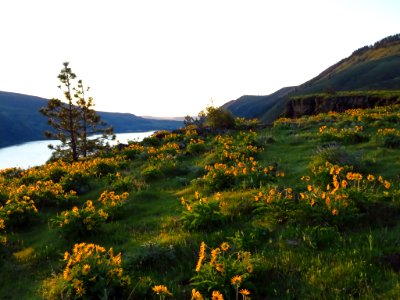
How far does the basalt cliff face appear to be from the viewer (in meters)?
38.1

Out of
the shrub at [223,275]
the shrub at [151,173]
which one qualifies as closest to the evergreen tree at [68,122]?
the shrub at [151,173]

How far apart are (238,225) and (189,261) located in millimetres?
1594

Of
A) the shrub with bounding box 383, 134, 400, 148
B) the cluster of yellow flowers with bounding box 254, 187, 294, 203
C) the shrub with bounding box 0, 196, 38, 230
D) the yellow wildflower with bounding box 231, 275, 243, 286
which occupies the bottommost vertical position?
the shrub with bounding box 0, 196, 38, 230

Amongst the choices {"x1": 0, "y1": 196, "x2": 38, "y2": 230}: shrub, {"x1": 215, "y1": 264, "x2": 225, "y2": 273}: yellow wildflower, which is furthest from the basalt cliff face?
{"x1": 215, "y1": 264, "x2": 225, "y2": 273}: yellow wildflower

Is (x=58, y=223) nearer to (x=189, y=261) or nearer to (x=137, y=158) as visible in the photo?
(x=189, y=261)

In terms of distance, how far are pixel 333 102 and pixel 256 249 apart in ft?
140

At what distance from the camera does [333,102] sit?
4512cm

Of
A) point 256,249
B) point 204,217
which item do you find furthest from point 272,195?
point 256,249

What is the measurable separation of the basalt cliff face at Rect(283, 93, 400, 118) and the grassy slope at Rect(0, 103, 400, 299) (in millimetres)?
30157

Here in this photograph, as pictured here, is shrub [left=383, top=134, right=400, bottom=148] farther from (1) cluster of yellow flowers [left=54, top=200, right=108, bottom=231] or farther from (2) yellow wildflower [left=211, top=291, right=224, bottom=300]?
(2) yellow wildflower [left=211, top=291, right=224, bottom=300]

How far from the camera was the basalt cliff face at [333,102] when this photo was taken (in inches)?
1499

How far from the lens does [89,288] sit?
5551 mm

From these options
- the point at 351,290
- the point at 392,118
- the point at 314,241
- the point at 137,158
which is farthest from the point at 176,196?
the point at 392,118

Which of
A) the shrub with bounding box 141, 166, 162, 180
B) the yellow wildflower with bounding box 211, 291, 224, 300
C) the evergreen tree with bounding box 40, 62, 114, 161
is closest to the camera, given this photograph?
the yellow wildflower with bounding box 211, 291, 224, 300
